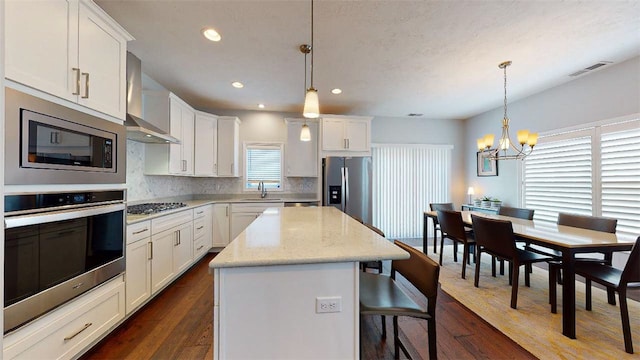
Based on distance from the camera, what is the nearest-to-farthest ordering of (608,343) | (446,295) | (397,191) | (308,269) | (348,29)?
(308,269) → (608,343) → (348,29) → (446,295) → (397,191)

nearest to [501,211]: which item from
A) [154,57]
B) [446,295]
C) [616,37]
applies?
[446,295]

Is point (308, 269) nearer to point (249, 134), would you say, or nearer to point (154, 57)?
point (154, 57)

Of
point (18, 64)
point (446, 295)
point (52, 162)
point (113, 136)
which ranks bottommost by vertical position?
point (446, 295)

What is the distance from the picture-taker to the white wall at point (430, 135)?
5371 millimetres

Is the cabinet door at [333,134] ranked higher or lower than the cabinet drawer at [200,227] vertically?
higher

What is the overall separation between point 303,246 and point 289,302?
277 mm

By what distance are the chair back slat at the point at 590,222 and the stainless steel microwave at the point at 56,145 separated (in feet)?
14.6

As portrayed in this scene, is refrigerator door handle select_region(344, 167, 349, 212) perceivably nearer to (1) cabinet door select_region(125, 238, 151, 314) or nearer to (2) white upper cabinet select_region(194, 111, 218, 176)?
(2) white upper cabinet select_region(194, 111, 218, 176)

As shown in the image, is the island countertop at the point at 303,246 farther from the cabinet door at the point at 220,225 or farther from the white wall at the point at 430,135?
the white wall at the point at 430,135

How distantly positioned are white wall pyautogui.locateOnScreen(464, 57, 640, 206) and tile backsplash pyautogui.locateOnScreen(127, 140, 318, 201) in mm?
3430

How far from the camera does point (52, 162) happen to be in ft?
4.82

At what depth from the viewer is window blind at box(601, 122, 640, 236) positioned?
2.85 metres

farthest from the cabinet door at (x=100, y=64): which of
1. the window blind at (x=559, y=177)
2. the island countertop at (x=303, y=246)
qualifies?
the window blind at (x=559, y=177)

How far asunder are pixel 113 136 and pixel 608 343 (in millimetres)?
4038
